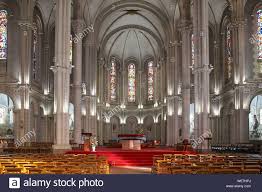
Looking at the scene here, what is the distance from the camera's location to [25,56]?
3903 centimetres

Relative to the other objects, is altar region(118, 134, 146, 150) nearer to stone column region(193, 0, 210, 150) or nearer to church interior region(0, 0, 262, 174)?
Answer: church interior region(0, 0, 262, 174)

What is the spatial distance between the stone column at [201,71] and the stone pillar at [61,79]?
10324 millimetres

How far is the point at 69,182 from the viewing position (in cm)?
661

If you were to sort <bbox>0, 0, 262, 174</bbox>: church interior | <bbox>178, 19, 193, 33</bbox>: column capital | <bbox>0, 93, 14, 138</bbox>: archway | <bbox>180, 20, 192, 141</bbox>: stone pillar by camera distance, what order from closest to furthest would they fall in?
<bbox>0, 0, 262, 174</bbox>: church interior → <bbox>0, 93, 14, 138</bbox>: archway → <bbox>180, 20, 192, 141</bbox>: stone pillar → <bbox>178, 19, 193, 33</bbox>: column capital

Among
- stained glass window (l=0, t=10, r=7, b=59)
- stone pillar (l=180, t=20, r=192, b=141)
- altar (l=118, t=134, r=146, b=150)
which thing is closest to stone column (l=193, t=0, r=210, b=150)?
altar (l=118, t=134, r=146, b=150)

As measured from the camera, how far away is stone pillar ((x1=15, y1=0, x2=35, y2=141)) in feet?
125

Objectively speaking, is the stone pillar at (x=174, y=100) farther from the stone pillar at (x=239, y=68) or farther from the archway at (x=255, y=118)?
the archway at (x=255, y=118)

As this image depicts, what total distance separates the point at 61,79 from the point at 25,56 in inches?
442

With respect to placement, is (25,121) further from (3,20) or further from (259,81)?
(259,81)

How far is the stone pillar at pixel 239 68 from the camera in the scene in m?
38.5

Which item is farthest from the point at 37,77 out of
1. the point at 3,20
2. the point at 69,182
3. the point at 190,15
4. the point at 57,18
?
the point at 69,182

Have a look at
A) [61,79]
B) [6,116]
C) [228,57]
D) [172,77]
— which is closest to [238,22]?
[228,57]

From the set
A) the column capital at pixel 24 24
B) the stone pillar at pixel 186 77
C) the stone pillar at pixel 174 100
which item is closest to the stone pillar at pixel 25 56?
the column capital at pixel 24 24

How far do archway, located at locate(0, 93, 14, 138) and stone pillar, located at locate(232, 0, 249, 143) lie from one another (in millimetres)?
23396
